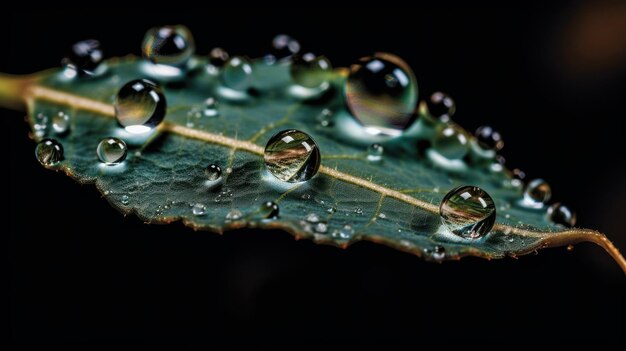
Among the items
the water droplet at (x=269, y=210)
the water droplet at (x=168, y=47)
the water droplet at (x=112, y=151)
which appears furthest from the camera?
the water droplet at (x=168, y=47)

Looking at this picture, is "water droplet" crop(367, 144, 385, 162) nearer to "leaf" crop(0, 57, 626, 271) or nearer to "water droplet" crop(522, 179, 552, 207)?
"leaf" crop(0, 57, 626, 271)

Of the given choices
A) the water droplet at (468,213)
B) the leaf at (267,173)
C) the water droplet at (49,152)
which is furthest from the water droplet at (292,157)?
the water droplet at (49,152)

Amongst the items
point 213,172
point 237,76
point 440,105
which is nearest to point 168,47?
point 237,76

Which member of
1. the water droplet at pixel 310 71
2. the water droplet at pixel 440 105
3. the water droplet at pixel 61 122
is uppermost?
the water droplet at pixel 310 71

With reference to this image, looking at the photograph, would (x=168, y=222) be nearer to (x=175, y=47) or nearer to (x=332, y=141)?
(x=332, y=141)

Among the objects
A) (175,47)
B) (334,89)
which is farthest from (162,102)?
(334,89)

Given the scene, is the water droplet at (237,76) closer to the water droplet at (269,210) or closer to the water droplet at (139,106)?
the water droplet at (139,106)
